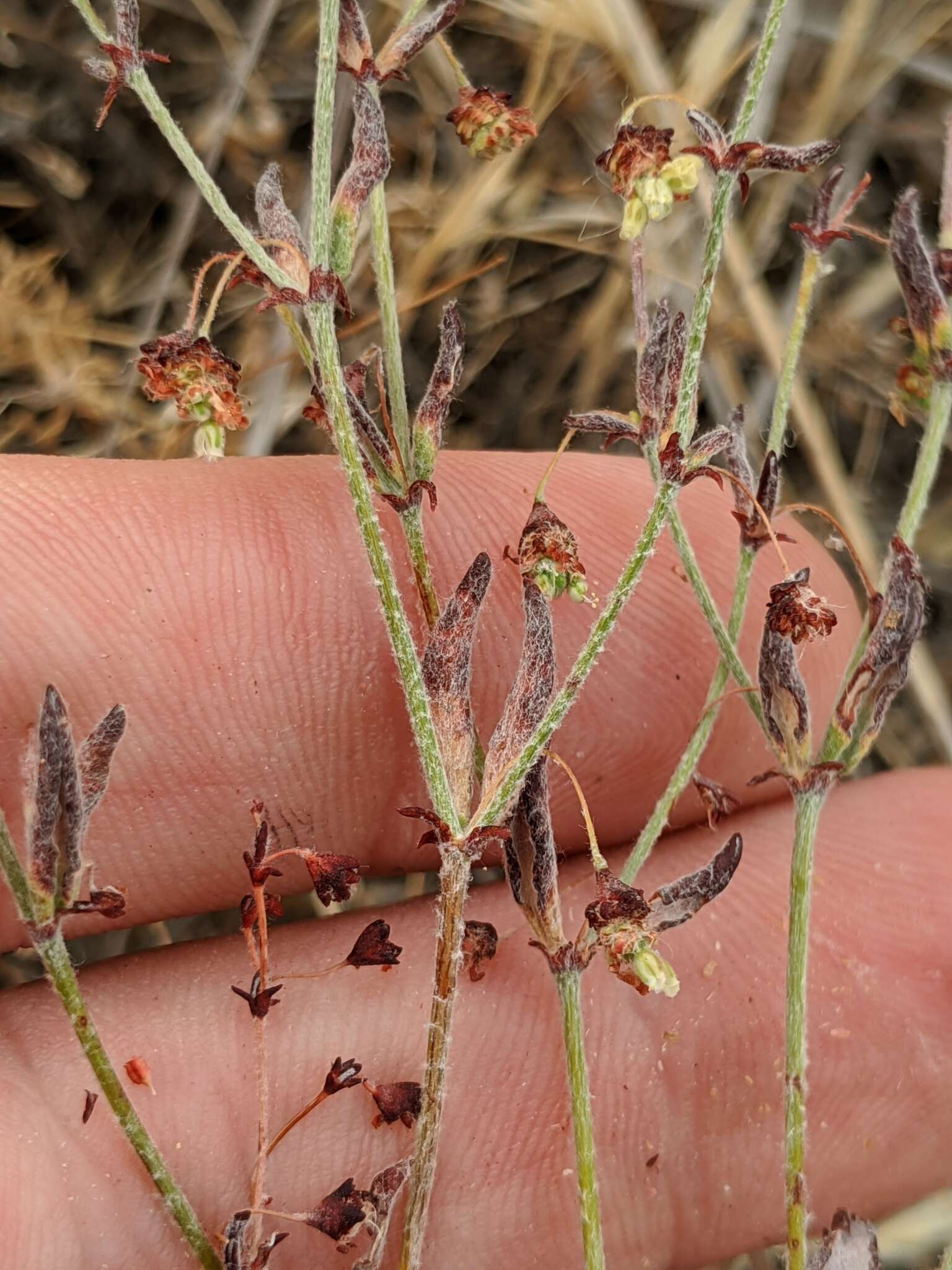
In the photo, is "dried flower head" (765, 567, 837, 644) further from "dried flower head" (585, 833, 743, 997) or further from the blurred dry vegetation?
the blurred dry vegetation

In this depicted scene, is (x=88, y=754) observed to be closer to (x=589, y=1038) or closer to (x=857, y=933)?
(x=589, y=1038)

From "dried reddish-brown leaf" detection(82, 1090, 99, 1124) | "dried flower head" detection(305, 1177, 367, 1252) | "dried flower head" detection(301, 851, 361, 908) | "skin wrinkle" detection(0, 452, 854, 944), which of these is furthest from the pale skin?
"dried flower head" detection(301, 851, 361, 908)

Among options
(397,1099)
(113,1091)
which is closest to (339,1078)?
(397,1099)

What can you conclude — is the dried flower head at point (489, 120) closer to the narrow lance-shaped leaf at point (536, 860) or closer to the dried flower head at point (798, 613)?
the dried flower head at point (798, 613)

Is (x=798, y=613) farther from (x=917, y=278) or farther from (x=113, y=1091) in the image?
(x=113, y=1091)

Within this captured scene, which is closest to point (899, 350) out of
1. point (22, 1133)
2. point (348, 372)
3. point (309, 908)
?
point (348, 372)

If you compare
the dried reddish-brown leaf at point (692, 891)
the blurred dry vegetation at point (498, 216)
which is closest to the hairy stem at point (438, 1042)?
the dried reddish-brown leaf at point (692, 891)

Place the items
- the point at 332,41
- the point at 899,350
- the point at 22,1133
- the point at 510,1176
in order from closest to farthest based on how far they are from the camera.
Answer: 1. the point at 332,41
2. the point at 22,1133
3. the point at 510,1176
4. the point at 899,350
